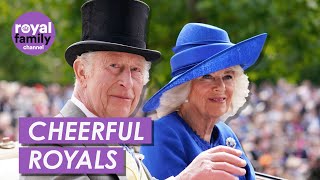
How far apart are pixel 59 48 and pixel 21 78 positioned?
14.9 meters

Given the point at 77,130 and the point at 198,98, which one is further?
the point at 198,98

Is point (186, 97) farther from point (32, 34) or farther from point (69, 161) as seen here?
point (69, 161)

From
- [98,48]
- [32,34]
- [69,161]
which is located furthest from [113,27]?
[32,34]

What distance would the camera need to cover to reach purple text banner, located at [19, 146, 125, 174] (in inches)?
66.4

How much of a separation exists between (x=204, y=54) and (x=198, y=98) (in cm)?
15

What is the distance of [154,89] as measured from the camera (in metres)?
5.46

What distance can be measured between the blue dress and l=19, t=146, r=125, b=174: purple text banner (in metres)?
0.44

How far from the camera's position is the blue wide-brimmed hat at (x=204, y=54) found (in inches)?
86.7

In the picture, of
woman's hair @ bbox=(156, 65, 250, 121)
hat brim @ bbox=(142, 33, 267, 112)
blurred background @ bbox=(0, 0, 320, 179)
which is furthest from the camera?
blurred background @ bbox=(0, 0, 320, 179)

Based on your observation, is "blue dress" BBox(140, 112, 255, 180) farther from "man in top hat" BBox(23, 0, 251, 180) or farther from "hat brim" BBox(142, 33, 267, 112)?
"man in top hat" BBox(23, 0, 251, 180)

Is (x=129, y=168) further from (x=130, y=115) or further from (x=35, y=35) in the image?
(x=35, y=35)

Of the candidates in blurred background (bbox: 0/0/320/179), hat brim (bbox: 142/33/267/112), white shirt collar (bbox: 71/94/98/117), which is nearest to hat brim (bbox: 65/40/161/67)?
white shirt collar (bbox: 71/94/98/117)

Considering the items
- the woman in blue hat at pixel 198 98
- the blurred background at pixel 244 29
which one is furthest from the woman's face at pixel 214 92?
the blurred background at pixel 244 29

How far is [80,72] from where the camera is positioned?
5.88 ft
